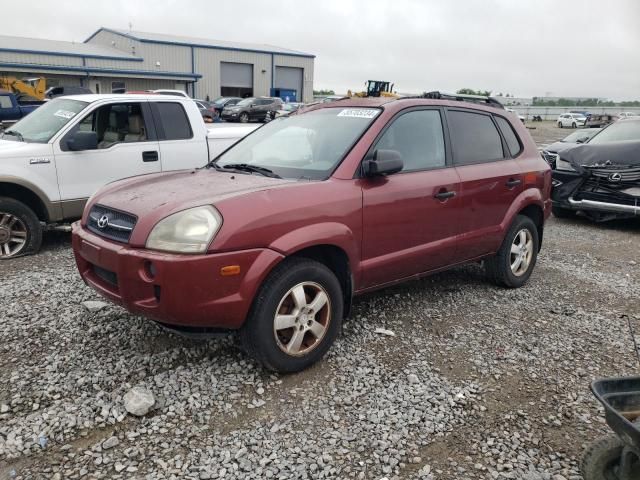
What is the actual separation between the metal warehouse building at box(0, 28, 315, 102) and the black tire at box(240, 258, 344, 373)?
31558 millimetres

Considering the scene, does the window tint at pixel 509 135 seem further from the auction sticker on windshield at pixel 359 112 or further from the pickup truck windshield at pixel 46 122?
the pickup truck windshield at pixel 46 122

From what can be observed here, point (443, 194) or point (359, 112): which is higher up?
point (359, 112)

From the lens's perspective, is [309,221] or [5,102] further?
[5,102]

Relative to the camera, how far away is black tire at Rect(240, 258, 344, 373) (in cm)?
312

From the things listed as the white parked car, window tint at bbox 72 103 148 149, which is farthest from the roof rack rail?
the white parked car

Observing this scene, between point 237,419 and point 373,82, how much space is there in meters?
4.53

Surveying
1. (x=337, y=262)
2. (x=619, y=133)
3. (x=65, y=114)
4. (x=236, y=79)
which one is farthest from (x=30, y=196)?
(x=236, y=79)

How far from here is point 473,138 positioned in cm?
464

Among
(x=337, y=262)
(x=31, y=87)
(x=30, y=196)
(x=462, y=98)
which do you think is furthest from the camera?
(x=31, y=87)

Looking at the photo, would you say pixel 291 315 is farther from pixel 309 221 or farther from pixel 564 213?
pixel 564 213

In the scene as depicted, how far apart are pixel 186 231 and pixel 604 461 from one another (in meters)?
2.34

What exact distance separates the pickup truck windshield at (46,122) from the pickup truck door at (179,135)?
0.90 m

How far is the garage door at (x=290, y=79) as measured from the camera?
158 feet

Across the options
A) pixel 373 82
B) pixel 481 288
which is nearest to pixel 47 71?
pixel 373 82
